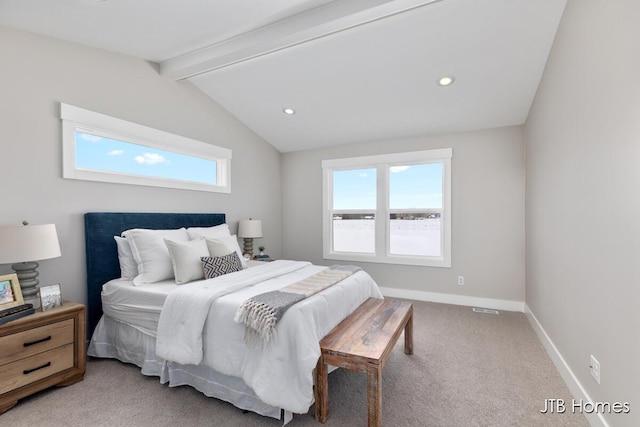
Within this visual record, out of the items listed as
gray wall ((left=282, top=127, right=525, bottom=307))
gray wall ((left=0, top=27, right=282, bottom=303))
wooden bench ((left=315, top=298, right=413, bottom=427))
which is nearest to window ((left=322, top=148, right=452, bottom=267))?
gray wall ((left=282, top=127, right=525, bottom=307))

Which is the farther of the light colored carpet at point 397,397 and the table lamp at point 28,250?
the table lamp at point 28,250

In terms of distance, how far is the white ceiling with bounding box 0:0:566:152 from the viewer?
2.30 meters

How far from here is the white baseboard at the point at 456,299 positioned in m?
3.81

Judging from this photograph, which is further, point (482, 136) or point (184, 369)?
point (482, 136)

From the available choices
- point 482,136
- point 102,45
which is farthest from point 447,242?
point 102,45

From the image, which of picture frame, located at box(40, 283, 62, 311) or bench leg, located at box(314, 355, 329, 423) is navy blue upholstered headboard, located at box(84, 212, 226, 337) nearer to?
picture frame, located at box(40, 283, 62, 311)

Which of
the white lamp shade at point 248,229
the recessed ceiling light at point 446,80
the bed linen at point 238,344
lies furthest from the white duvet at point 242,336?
the recessed ceiling light at point 446,80

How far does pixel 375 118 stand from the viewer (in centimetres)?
397

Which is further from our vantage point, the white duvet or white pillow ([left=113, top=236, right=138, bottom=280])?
white pillow ([left=113, top=236, right=138, bottom=280])

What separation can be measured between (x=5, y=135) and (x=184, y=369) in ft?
7.38

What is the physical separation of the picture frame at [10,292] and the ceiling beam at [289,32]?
239cm

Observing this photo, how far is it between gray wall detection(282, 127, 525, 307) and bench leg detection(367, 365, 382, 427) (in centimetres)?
287

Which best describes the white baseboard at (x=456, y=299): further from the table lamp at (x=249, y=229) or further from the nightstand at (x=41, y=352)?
the nightstand at (x=41, y=352)

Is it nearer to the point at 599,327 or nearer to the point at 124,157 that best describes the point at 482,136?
the point at 599,327
